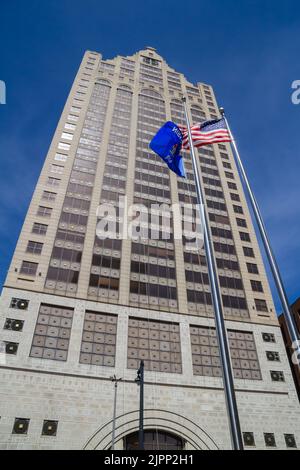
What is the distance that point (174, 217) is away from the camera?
47000 millimetres

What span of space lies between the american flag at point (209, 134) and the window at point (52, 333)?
22.2 m

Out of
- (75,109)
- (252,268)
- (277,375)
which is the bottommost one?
(277,375)

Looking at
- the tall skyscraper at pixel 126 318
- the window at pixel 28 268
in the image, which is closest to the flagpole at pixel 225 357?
the tall skyscraper at pixel 126 318

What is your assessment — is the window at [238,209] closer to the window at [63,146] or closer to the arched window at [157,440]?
the window at [63,146]

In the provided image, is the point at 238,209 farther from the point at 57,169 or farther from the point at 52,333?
the point at 52,333

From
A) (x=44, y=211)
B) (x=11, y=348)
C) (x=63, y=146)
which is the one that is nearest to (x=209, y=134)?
(x=11, y=348)

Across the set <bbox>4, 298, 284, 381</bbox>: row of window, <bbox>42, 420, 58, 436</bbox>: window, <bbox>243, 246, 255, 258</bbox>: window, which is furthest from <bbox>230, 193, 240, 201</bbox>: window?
<bbox>42, 420, 58, 436</bbox>: window

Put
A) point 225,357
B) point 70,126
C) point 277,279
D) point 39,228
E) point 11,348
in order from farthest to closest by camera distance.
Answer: point 70,126 → point 39,228 → point 11,348 → point 277,279 → point 225,357

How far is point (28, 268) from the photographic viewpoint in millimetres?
35812

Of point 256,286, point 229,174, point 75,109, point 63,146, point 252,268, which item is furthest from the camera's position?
point 229,174

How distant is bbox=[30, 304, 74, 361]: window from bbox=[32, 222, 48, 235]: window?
30.7ft

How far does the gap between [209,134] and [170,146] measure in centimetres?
238

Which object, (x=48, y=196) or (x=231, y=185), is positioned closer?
(x=48, y=196)
